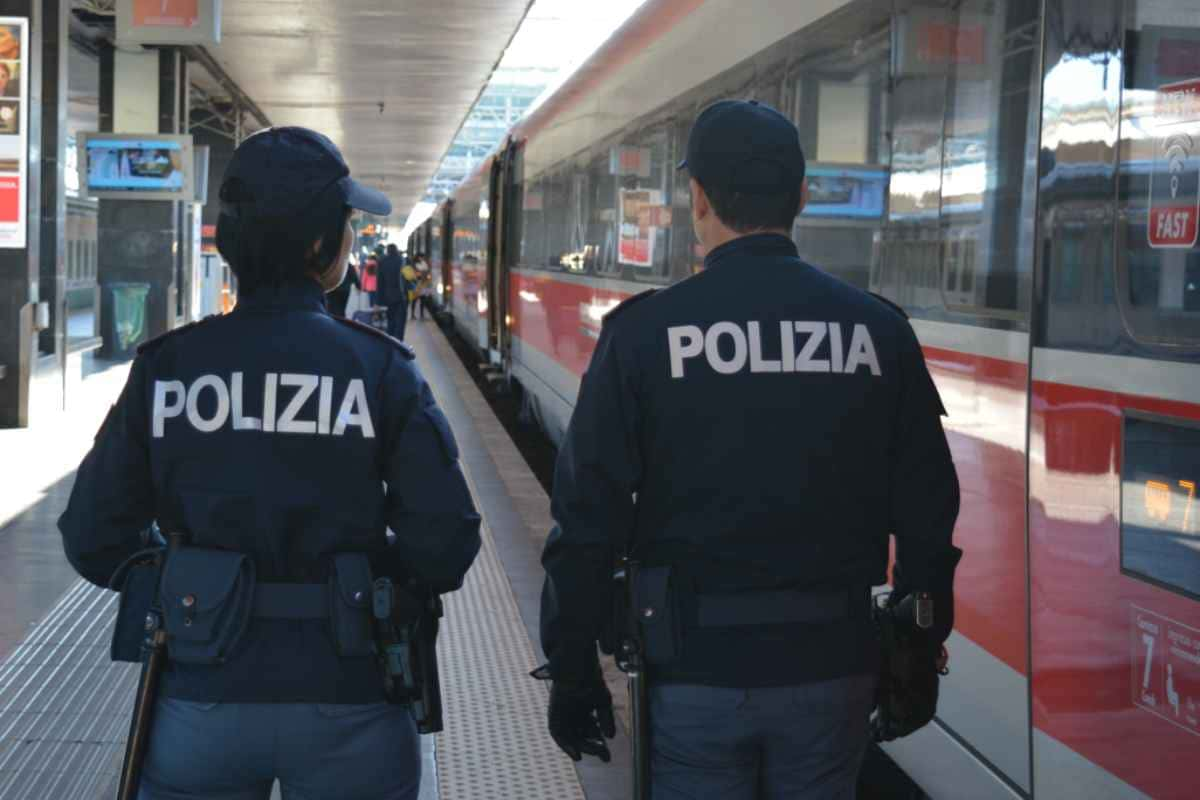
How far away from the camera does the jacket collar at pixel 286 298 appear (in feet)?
8.90

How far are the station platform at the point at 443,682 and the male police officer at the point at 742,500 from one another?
2.46 meters

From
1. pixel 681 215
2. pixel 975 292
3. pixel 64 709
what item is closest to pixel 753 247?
pixel 975 292

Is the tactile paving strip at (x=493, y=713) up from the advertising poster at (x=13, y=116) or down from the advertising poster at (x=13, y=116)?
down

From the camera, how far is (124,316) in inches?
912

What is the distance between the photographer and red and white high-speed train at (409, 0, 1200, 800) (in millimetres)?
3178

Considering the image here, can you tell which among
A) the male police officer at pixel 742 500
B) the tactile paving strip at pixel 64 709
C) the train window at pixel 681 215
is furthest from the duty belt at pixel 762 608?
the train window at pixel 681 215

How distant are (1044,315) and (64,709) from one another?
375cm

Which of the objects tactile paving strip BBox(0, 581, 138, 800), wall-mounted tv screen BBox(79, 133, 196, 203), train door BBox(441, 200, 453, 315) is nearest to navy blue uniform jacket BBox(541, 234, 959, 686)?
tactile paving strip BBox(0, 581, 138, 800)

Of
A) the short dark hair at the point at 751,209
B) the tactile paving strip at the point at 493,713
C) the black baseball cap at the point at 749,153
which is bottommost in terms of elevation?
the tactile paving strip at the point at 493,713

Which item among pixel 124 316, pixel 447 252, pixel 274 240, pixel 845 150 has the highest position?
pixel 845 150

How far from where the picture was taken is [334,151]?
283cm

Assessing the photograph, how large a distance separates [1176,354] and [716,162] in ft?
3.35

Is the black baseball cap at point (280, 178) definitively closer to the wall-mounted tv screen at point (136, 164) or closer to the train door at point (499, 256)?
the train door at point (499, 256)

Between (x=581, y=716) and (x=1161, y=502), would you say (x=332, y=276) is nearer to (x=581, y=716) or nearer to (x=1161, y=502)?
(x=581, y=716)
